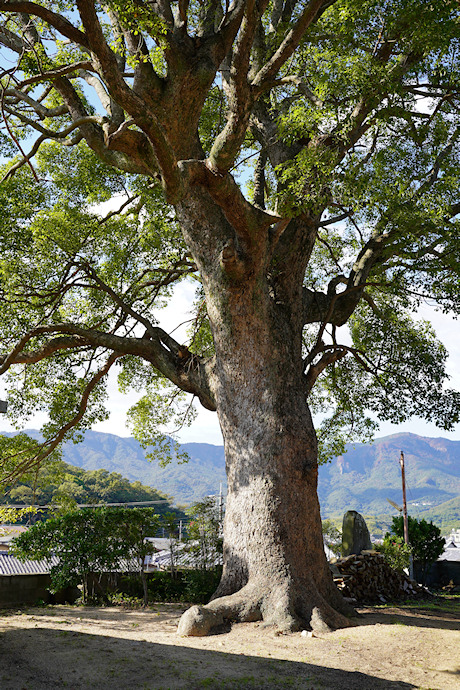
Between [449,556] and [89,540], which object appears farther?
[449,556]

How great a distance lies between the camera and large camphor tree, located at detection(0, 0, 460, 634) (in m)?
6.19

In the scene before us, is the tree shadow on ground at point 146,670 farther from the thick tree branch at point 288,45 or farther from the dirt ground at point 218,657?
the thick tree branch at point 288,45

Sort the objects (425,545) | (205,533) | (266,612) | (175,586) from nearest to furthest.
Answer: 1. (266,612)
2. (205,533)
3. (175,586)
4. (425,545)

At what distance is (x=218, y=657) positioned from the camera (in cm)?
451

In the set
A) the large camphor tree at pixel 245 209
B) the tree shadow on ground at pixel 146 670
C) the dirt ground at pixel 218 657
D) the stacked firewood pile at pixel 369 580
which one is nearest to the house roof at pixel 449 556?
the stacked firewood pile at pixel 369 580

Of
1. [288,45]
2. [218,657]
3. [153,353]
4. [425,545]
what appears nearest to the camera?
[218,657]

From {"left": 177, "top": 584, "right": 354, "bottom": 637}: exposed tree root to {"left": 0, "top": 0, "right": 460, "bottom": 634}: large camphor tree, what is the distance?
0.02 m

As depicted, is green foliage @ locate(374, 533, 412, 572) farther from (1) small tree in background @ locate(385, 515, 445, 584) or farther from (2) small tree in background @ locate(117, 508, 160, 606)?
(2) small tree in background @ locate(117, 508, 160, 606)

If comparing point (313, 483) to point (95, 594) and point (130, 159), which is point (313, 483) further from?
point (130, 159)

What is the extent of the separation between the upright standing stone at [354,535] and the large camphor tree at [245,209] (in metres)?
3.33

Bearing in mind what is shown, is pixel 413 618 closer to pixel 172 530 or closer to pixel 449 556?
pixel 172 530

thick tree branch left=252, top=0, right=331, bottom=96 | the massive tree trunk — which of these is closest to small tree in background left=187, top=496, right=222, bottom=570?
the massive tree trunk

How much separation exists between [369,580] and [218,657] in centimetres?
693

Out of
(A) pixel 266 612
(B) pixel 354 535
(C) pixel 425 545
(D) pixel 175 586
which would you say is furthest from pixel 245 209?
(C) pixel 425 545
